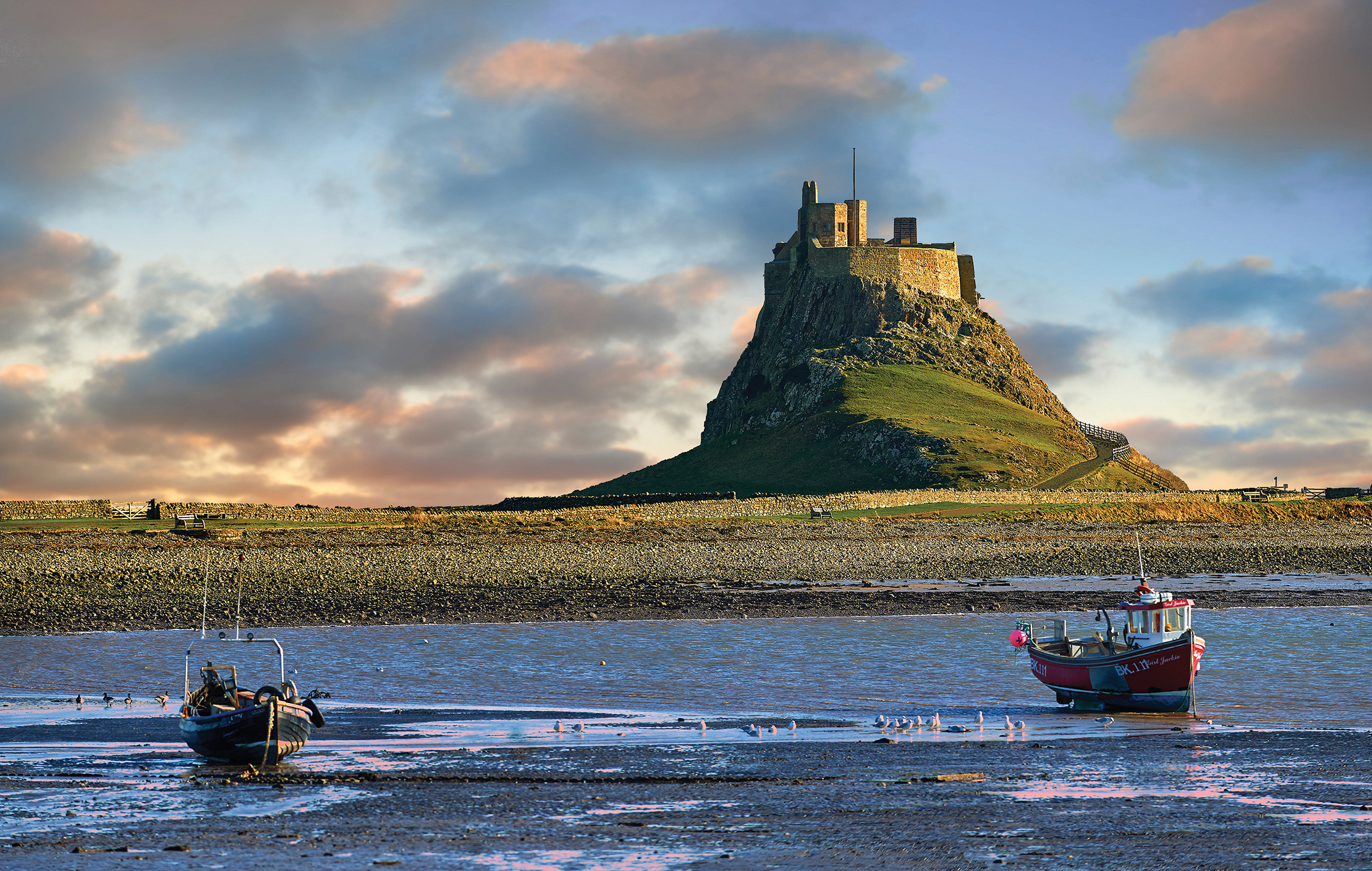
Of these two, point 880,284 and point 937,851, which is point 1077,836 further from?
point 880,284

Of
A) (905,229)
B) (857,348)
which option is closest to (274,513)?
(857,348)

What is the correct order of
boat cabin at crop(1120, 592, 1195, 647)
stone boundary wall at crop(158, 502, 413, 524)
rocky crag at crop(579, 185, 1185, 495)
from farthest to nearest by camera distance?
1. rocky crag at crop(579, 185, 1185, 495)
2. stone boundary wall at crop(158, 502, 413, 524)
3. boat cabin at crop(1120, 592, 1195, 647)

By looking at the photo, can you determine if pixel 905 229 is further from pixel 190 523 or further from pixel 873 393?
pixel 190 523

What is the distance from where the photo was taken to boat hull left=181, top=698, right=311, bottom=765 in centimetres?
1812

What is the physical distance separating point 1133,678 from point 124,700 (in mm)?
19569

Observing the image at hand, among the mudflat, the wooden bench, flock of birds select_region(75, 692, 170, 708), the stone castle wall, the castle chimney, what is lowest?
the mudflat

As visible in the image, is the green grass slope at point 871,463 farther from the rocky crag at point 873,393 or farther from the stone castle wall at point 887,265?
the stone castle wall at point 887,265

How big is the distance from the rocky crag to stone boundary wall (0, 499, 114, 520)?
6953cm

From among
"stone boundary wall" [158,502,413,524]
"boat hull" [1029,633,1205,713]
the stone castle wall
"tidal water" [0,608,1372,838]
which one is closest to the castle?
the stone castle wall

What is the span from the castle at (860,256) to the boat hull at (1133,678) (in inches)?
5534

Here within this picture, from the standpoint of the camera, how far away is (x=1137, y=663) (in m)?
24.5

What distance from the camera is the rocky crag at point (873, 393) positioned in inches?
5202

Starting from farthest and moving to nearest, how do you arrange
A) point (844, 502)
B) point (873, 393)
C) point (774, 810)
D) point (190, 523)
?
point (873, 393) → point (844, 502) → point (190, 523) → point (774, 810)

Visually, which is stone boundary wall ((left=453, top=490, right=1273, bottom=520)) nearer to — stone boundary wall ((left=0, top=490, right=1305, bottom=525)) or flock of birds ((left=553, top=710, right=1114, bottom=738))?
stone boundary wall ((left=0, top=490, right=1305, bottom=525))
